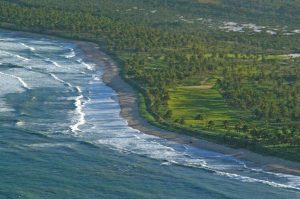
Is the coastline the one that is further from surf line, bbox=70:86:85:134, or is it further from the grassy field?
surf line, bbox=70:86:85:134

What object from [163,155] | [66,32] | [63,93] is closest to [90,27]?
[66,32]

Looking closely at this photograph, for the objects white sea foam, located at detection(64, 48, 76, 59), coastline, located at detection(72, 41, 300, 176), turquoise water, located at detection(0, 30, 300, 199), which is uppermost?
white sea foam, located at detection(64, 48, 76, 59)

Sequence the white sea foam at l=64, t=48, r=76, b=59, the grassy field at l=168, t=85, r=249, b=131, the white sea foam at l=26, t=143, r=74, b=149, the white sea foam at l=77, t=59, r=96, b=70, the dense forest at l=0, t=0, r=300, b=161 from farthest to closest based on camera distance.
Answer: the white sea foam at l=64, t=48, r=76, b=59 → the white sea foam at l=77, t=59, r=96, b=70 → the grassy field at l=168, t=85, r=249, b=131 → the dense forest at l=0, t=0, r=300, b=161 → the white sea foam at l=26, t=143, r=74, b=149

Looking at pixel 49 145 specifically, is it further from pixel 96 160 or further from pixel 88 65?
pixel 88 65

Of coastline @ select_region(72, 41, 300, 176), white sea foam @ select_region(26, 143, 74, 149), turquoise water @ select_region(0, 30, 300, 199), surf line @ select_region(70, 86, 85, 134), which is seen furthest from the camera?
surf line @ select_region(70, 86, 85, 134)

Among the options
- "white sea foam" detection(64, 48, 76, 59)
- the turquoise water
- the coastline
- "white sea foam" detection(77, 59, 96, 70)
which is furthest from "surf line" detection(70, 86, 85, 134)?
"white sea foam" detection(64, 48, 76, 59)

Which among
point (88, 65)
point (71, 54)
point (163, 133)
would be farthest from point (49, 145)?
point (71, 54)
